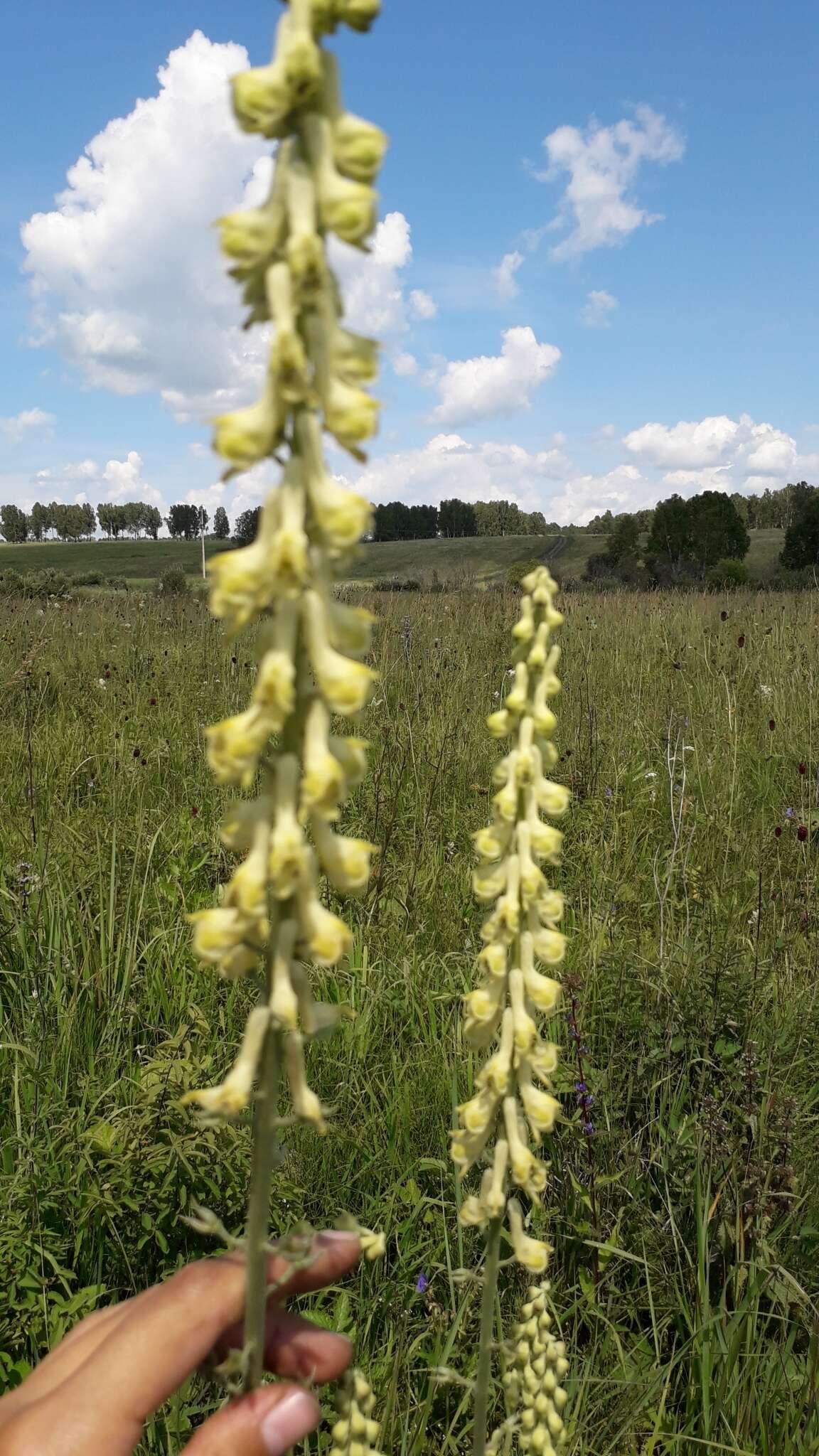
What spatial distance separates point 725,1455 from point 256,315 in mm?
2859

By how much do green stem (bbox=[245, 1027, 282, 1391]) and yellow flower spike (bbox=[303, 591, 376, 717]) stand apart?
424mm

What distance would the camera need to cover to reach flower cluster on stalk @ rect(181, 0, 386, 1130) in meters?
0.97

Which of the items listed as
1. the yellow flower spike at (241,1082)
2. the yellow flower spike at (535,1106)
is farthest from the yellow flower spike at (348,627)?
the yellow flower spike at (535,1106)

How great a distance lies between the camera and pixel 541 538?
9750 cm

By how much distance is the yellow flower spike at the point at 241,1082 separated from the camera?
3.41 feet

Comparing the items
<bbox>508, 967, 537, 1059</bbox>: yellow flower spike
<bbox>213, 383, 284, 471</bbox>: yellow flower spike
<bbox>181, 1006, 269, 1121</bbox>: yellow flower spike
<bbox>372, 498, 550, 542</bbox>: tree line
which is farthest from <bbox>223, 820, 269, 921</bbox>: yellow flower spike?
<bbox>372, 498, 550, 542</bbox>: tree line

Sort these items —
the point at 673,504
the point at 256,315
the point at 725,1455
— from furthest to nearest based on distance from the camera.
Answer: the point at 673,504 → the point at 725,1455 → the point at 256,315

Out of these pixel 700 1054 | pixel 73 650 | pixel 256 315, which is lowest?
pixel 700 1054

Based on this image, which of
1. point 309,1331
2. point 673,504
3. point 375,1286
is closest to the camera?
point 309,1331

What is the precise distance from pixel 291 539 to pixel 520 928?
0.91 metres

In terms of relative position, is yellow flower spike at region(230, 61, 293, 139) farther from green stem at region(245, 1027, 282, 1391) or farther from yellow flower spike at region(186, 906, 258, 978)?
green stem at region(245, 1027, 282, 1391)

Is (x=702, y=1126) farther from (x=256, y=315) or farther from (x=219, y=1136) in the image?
(x=256, y=315)

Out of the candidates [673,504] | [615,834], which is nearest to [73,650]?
[615,834]

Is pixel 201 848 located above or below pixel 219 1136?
above
